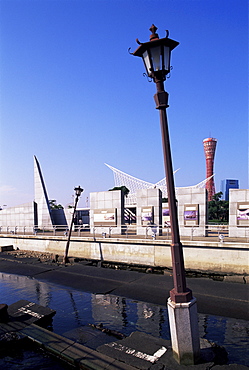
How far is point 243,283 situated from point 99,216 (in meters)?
13.9

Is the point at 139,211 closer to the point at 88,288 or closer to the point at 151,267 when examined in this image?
the point at 151,267

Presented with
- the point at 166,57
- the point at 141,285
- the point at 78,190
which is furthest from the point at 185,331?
the point at 78,190

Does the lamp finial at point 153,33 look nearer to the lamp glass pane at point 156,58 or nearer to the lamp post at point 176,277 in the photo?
the lamp post at point 176,277

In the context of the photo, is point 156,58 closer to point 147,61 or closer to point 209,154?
point 147,61

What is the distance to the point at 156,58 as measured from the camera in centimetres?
545

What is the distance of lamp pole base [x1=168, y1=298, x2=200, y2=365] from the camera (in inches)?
212

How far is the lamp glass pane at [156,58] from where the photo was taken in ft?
17.6

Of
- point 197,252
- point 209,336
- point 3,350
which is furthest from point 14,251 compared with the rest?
point 209,336

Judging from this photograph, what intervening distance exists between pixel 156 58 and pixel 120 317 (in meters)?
8.18

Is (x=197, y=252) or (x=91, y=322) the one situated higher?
(x=197, y=252)

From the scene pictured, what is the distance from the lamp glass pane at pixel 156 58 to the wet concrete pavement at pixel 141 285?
27.2 ft

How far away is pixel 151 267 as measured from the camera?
17203 millimetres

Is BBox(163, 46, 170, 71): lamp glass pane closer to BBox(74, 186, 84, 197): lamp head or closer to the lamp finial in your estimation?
the lamp finial

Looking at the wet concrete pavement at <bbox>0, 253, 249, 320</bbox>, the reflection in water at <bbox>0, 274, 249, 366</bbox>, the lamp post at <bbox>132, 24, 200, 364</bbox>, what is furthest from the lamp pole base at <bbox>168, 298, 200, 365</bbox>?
the wet concrete pavement at <bbox>0, 253, 249, 320</bbox>
